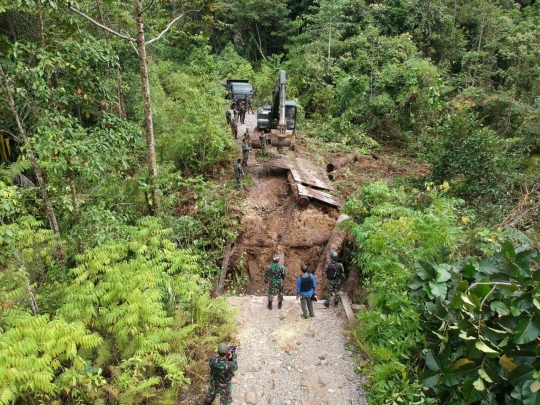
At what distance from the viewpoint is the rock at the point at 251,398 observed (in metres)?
6.12

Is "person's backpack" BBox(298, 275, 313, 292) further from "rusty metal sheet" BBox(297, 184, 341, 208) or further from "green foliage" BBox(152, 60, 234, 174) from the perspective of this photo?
"green foliage" BBox(152, 60, 234, 174)

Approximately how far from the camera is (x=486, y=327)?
4309mm

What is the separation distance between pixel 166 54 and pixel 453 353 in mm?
49530

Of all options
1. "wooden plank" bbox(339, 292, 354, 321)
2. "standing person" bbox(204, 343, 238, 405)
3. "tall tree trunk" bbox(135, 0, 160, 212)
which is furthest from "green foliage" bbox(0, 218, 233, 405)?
"wooden plank" bbox(339, 292, 354, 321)

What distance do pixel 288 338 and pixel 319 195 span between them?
672 cm

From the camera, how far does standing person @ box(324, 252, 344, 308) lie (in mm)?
8578

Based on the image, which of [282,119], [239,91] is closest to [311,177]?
[282,119]

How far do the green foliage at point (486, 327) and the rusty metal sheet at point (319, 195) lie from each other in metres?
8.11

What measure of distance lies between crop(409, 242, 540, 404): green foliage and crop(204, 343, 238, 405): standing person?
9.41ft

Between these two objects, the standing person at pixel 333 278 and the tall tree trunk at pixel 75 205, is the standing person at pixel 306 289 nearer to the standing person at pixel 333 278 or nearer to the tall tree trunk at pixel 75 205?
the standing person at pixel 333 278

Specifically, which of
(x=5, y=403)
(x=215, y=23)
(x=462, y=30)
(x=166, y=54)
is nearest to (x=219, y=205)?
(x=215, y=23)

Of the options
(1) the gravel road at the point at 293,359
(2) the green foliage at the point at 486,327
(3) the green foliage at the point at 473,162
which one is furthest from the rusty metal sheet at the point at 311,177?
(2) the green foliage at the point at 486,327

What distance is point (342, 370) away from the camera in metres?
6.84

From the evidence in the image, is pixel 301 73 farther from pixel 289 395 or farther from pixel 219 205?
pixel 289 395
